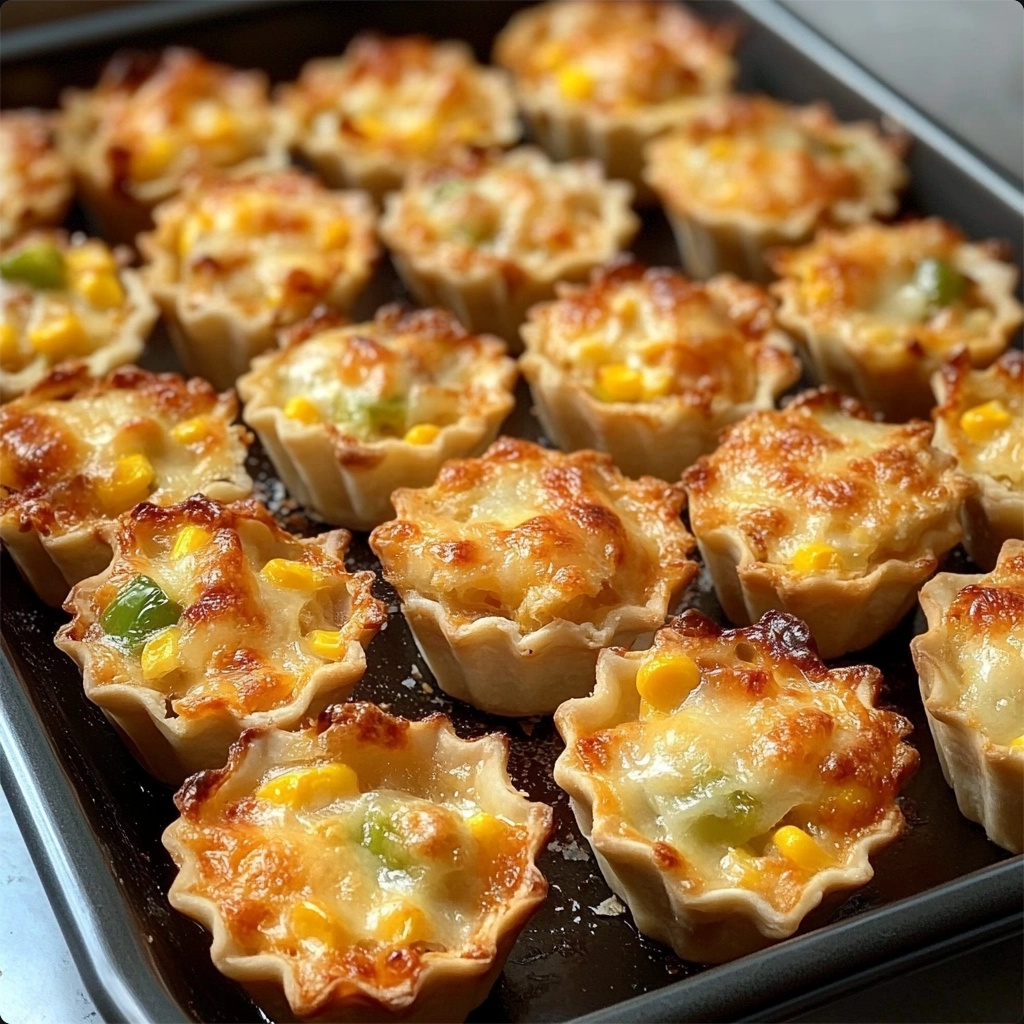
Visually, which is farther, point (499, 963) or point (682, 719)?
point (682, 719)

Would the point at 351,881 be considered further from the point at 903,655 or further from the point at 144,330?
the point at 144,330

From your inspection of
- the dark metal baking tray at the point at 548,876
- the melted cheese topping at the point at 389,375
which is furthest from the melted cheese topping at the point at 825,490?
the melted cheese topping at the point at 389,375

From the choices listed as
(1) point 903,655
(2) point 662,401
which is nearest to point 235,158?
(2) point 662,401

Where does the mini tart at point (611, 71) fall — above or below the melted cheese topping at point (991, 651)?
above

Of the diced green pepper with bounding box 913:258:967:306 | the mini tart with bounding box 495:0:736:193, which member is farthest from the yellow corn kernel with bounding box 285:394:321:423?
the mini tart with bounding box 495:0:736:193

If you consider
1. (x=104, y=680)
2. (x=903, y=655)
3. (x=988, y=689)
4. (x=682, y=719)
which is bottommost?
(x=903, y=655)

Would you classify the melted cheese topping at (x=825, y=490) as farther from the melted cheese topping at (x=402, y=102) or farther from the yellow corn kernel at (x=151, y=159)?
the yellow corn kernel at (x=151, y=159)

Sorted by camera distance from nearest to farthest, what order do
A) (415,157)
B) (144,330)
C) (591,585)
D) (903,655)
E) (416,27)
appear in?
(591,585), (903,655), (144,330), (415,157), (416,27)
